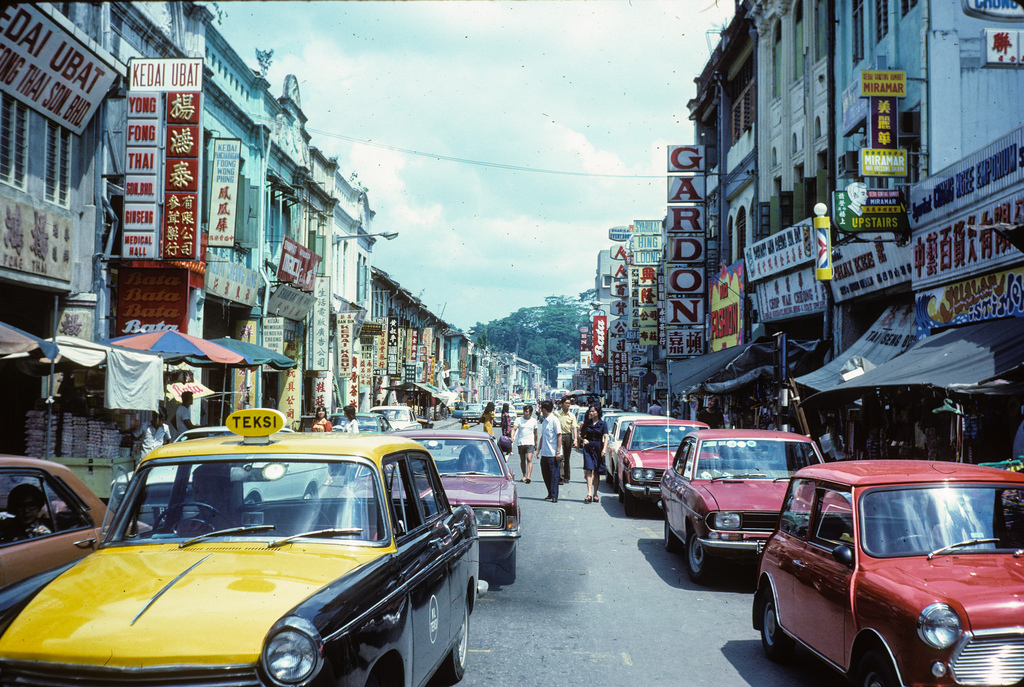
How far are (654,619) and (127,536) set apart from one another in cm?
506

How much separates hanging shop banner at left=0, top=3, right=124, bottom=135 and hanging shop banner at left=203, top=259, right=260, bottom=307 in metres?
7.42

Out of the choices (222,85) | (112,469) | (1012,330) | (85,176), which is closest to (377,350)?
(222,85)

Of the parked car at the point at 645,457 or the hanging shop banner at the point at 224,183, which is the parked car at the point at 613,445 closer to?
the parked car at the point at 645,457

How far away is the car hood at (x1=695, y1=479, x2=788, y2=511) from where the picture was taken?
31.8 ft

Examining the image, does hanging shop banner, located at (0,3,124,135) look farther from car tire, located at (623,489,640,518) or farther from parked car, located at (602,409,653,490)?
parked car, located at (602,409,653,490)

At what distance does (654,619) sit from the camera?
27.4ft

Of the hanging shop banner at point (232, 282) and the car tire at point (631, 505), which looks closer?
the car tire at point (631, 505)

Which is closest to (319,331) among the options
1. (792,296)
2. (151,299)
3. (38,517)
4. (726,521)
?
(151,299)

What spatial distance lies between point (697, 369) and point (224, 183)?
14294mm

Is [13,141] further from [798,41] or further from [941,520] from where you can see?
[798,41]

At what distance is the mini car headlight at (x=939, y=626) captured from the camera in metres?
4.66

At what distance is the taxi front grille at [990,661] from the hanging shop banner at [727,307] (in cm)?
2654

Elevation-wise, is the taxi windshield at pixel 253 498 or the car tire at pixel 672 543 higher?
the taxi windshield at pixel 253 498

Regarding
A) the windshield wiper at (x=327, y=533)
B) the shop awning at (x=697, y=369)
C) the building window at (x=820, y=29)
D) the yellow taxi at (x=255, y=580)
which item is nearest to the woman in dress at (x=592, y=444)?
the shop awning at (x=697, y=369)
